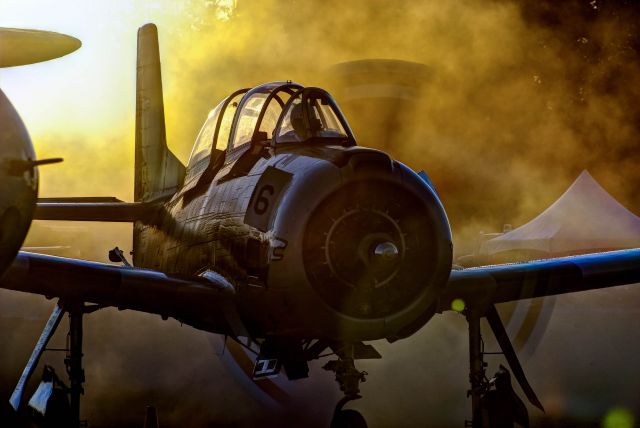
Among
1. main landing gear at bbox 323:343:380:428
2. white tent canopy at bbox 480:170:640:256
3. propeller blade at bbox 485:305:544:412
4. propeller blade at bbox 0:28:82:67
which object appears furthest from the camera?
white tent canopy at bbox 480:170:640:256

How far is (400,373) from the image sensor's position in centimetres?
1438

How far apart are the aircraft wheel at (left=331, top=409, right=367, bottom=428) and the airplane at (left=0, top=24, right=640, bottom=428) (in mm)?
11

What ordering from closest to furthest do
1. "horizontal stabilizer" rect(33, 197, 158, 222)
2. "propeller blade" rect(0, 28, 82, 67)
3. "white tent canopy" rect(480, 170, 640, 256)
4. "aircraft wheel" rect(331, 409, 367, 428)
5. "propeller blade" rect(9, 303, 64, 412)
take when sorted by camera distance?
1. "propeller blade" rect(0, 28, 82, 67)
2. "aircraft wheel" rect(331, 409, 367, 428)
3. "propeller blade" rect(9, 303, 64, 412)
4. "horizontal stabilizer" rect(33, 197, 158, 222)
5. "white tent canopy" rect(480, 170, 640, 256)

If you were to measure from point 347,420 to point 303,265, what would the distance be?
1.80 m

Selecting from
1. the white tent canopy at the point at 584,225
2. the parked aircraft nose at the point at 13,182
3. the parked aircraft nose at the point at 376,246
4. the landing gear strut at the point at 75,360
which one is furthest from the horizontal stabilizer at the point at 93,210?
the white tent canopy at the point at 584,225

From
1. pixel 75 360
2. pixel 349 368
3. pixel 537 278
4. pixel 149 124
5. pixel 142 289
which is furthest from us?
pixel 149 124

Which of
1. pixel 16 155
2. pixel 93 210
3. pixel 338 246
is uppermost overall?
pixel 16 155

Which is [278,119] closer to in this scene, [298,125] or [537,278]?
[298,125]

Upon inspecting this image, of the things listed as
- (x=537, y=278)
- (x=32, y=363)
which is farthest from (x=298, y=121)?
(x=32, y=363)

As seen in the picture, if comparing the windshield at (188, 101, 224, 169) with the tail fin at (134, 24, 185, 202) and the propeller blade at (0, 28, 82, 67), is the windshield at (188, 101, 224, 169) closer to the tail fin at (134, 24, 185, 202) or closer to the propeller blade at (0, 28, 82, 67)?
the tail fin at (134, 24, 185, 202)

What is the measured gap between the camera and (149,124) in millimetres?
13336

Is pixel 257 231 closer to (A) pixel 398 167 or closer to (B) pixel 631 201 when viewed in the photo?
(A) pixel 398 167

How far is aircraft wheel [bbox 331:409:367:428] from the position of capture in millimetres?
8289

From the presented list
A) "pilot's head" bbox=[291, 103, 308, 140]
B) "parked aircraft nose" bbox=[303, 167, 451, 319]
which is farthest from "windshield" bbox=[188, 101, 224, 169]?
"parked aircraft nose" bbox=[303, 167, 451, 319]
